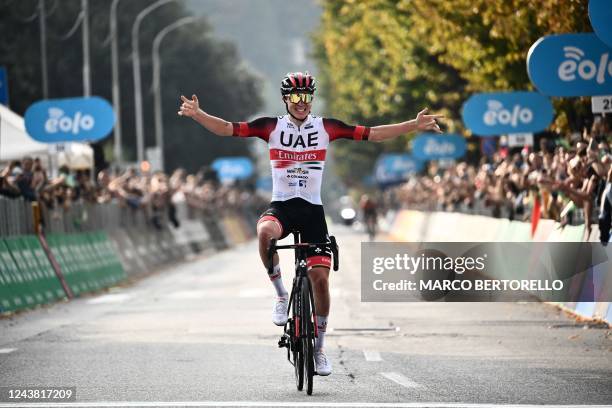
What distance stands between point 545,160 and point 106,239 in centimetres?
952

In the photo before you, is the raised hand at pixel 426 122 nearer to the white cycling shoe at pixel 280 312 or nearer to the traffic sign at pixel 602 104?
the white cycling shoe at pixel 280 312

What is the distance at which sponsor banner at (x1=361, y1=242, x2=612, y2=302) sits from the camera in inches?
687

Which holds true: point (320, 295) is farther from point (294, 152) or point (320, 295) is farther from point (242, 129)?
point (242, 129)

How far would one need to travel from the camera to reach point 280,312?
12.3 metres

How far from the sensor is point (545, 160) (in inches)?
939

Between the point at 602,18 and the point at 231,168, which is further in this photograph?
the point at 231,168

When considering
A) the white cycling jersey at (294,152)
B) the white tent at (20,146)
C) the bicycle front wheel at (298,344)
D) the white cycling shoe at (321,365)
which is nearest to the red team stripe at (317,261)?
the bicycle front wheel at (298,344)

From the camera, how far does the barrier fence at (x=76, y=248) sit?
22.1 metres

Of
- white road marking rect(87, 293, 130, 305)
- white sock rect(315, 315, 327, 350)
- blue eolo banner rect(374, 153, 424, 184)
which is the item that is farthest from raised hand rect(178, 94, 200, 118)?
blue eolo banner rect(374, 153, 424, 184)

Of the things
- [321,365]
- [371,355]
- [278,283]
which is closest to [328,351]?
[371,355]

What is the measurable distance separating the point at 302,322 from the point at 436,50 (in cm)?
2484

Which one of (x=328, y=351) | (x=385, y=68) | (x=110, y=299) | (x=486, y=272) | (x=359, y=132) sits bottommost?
(x=110, y=299)

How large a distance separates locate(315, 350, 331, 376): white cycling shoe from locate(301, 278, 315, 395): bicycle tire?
0.59 ft

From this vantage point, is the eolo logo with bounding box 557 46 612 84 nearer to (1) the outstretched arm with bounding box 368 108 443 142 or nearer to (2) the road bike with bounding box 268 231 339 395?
(1) the outstretched arm with bounding box 368 108 443 142
